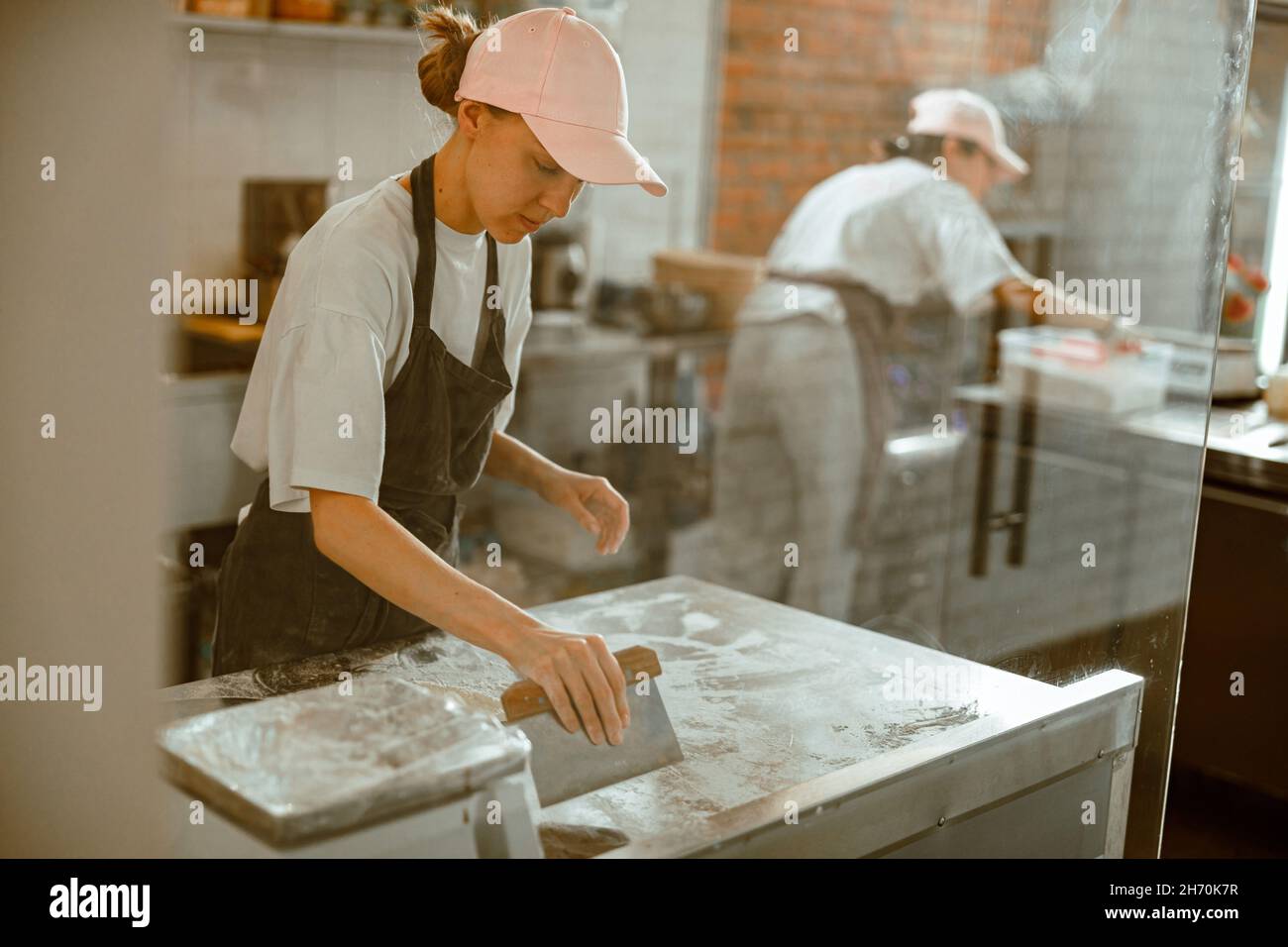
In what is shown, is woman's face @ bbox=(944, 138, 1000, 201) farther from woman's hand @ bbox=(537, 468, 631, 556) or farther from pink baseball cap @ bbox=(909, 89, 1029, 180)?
woman's hand @ bbox=(537, 468, 631, 556)

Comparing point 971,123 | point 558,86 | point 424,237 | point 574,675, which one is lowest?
point 574,675

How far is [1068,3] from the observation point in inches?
80.0

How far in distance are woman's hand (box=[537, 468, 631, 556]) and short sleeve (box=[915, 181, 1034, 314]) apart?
65.2 inches

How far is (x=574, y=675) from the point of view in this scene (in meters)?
1.03

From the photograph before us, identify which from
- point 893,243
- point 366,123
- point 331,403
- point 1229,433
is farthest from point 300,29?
point 1229,433

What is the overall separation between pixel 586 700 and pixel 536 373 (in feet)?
6.79

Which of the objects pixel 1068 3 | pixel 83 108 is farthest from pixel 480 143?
pixel 1068 3

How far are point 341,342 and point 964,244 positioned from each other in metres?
2.05

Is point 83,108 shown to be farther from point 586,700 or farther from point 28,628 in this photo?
point 586,700

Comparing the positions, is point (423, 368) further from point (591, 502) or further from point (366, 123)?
point (366, 123)

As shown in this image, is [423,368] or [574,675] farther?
[423,368]

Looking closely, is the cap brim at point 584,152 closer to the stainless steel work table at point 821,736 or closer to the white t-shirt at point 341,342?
the white t-shirt at point 341,342

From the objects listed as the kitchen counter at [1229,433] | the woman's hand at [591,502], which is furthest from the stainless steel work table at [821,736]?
the kitchen counter at [1229,433]

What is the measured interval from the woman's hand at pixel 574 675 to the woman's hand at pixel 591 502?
36cm
